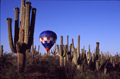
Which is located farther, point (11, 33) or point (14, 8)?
point (14, 8)

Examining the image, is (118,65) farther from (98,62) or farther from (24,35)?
(24,35)

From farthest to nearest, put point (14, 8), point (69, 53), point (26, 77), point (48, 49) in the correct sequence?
point (48, 49), point (69, 53), point (14, 8), point (26, 77)

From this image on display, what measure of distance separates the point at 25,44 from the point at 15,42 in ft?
3.49

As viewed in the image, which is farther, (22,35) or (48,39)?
(48,39)

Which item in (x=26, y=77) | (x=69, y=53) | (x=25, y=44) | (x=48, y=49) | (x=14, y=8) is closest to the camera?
(x=26, y=77)

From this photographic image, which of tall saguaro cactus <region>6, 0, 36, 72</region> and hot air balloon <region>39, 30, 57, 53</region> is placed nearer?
tall saguaro cactus <region>6, 0, 36, 72</region>

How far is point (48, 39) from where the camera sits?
69.1 ft

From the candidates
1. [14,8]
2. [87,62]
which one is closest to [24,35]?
[14,8]

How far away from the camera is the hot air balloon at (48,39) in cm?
2112

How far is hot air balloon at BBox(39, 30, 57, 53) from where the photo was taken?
21.1m

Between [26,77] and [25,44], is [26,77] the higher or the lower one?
the lower one

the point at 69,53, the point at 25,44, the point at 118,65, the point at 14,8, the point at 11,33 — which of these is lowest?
the point at 118,65

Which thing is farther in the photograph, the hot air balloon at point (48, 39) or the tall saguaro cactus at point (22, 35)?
the hot air balloon at point (48, 39)

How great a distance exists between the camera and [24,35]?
1112 centimetres
